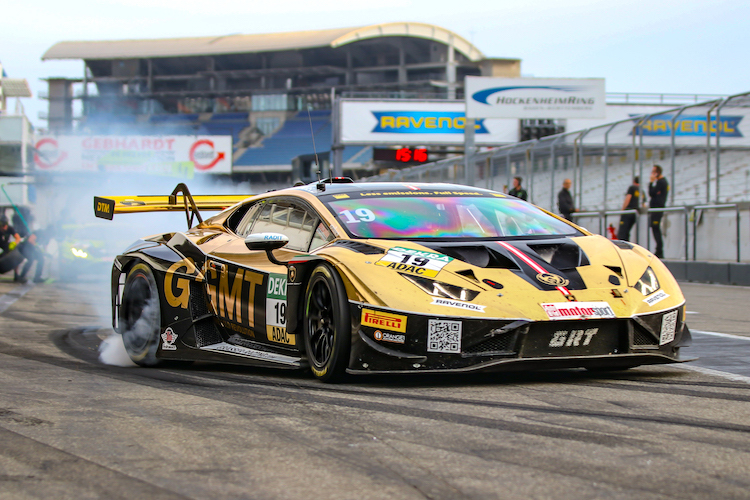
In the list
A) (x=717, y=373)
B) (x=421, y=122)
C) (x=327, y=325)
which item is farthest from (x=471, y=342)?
(x=421, y=122)

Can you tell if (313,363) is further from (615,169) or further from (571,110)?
(571,110)

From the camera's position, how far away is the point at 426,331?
4.56 metres

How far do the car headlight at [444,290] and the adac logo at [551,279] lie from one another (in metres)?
0.38

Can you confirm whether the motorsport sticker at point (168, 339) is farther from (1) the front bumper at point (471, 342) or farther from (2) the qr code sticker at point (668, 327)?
(2) the qr code sticker at point (668, 327)

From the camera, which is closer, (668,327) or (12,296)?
(668,327)

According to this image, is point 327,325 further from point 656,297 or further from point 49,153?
point 49,153

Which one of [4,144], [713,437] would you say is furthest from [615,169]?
[4,144]

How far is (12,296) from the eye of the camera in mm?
14062

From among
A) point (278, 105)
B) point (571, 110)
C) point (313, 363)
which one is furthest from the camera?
point (278, 105)

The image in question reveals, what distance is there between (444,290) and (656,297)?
118 cm

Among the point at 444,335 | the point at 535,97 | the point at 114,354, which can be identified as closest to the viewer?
the point at 444,335

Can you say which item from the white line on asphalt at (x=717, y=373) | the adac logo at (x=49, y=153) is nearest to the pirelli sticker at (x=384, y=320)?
the white line on asphalt at (x=717, y=373)

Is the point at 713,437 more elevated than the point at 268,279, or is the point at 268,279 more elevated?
the point at 268,279

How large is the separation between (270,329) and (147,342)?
1.31 metres
